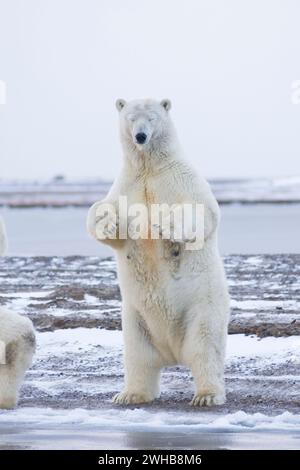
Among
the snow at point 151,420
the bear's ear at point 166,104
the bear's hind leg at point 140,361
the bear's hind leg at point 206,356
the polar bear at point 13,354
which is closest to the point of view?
the snow at point 151,420

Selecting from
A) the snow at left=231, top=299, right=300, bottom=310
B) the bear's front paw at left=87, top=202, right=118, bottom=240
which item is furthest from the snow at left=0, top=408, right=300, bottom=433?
the snow at left=231, top=299, right=300, bottom=310

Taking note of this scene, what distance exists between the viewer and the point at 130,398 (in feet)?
28.1

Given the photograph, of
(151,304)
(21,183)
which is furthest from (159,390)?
(21,183)

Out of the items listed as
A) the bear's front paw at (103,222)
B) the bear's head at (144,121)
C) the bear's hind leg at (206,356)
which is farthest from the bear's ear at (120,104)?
the bear's hind leg at (206,356)

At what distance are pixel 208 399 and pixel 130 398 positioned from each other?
532 mm

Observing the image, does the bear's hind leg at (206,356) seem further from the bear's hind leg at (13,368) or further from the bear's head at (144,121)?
the bear's head at (144,121)

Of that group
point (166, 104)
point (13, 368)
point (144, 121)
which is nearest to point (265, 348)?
point (166, 104)

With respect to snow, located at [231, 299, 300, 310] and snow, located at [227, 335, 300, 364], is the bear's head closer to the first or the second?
snow, located at [227, 335, 300, 364]

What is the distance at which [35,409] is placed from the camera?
8.20m

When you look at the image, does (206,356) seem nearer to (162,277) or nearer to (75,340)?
(162,277)

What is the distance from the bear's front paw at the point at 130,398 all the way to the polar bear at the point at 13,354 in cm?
61

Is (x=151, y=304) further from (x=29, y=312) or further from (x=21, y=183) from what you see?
(x=21, y=183)

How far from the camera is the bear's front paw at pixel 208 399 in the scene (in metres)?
8.31

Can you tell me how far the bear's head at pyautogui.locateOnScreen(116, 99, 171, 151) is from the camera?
337 inches
